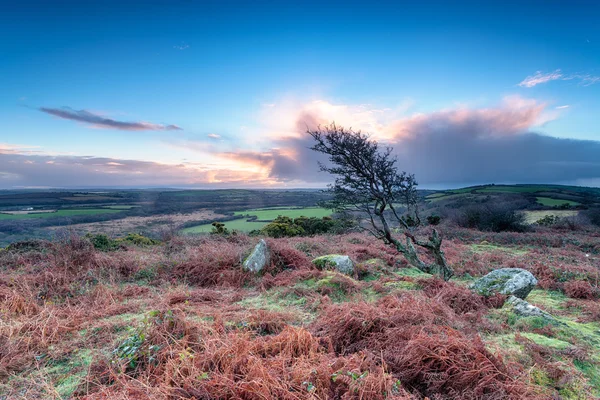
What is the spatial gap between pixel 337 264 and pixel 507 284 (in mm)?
4660

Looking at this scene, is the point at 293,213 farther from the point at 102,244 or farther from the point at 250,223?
the point at 102,244

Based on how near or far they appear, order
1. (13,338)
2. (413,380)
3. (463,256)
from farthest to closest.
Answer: (463,256) < (13,338) < (413,380)

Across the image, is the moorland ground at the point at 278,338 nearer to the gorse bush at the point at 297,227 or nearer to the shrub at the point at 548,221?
the gorse bush at the point at 297,227

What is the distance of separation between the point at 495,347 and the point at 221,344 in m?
3.95

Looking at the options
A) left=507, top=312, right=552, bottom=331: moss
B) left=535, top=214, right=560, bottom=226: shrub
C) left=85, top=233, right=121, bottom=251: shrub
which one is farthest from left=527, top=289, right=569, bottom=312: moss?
left=535, top=214, right=560, bottom=226: shrub

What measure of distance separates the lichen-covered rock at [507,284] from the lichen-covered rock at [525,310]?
57 cm

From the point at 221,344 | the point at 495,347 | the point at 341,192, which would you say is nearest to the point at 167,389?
the point at 221,344

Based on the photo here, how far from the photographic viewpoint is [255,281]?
28.0ft

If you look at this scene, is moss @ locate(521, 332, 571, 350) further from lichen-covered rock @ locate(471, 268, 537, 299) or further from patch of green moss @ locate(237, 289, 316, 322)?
patch of green moss @ locate(237, 289, 316, 322)

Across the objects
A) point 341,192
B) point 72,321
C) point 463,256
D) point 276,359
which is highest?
point 341,192

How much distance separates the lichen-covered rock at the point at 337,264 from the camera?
30.2 feet

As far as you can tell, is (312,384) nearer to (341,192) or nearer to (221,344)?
(221,344)

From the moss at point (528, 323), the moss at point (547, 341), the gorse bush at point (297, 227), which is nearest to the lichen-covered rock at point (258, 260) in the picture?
the moss at point (528, 323)

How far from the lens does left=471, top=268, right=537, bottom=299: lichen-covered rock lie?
6.61 metres
